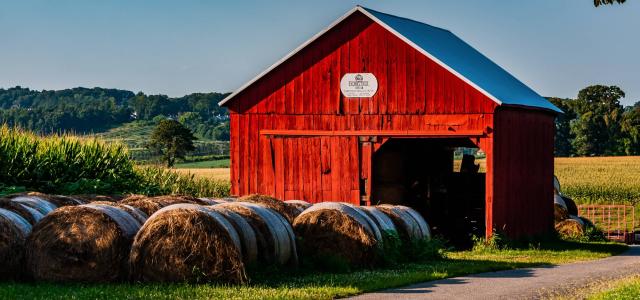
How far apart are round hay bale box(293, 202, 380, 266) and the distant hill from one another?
116 metres

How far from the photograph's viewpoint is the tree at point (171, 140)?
329 feet

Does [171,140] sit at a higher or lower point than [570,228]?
higher

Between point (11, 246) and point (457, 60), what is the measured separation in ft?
55.9

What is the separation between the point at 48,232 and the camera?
16.6m

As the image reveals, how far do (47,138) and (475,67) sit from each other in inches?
479

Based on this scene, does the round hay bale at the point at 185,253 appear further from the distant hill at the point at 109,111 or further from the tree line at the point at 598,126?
the distant hill at the point at 109,111

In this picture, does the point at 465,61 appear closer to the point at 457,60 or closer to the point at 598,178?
the point at 457,60

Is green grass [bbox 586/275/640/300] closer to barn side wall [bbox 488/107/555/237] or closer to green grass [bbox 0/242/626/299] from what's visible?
green grass [bbox 0/242/626/299]

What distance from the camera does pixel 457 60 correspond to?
31.2 metres

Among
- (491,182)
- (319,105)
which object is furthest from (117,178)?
(491,182)

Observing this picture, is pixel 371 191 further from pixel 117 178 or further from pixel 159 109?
pixel 159 109

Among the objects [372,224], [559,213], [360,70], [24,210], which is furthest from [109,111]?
[24,210]

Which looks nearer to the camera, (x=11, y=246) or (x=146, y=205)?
(x=11, y=246)

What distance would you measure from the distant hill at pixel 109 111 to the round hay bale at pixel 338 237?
11624 centimetres
